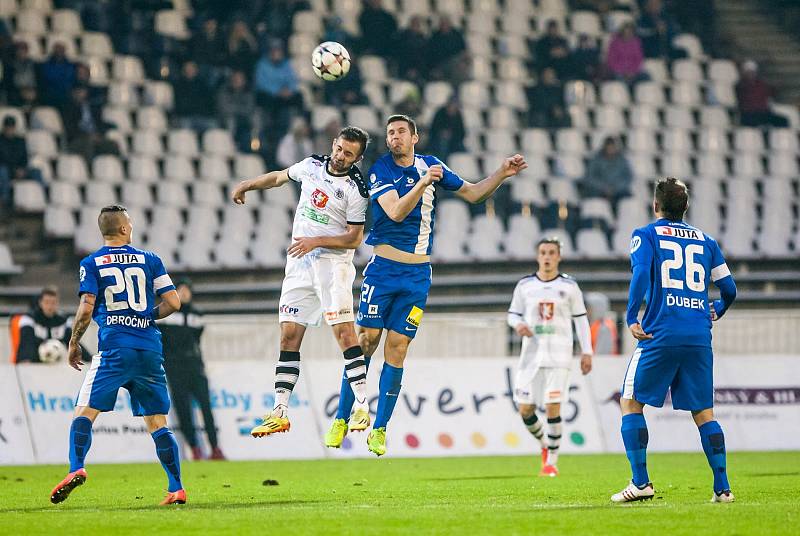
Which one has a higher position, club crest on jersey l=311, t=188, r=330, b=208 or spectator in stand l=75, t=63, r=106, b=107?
spectator in stand l=75, t=63, r=106, b=107

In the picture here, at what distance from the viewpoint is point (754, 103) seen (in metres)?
27.0

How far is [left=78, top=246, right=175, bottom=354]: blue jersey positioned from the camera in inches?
404

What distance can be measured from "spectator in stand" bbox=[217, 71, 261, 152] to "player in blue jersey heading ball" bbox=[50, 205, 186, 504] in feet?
46.6

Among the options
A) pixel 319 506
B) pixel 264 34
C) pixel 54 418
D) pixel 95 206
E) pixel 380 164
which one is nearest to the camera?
pixel 319 506

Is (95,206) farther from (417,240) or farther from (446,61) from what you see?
(417,240)

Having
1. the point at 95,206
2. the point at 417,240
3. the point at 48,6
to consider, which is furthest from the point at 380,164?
the point at 48,6

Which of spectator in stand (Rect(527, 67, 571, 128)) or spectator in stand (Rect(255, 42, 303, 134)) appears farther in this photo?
spectator in stand (Rect(527, 67, 571, 128))

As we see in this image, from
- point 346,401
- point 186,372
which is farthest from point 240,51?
point 346,401

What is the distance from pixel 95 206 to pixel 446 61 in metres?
7.52

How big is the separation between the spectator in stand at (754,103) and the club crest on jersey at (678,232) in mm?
17587

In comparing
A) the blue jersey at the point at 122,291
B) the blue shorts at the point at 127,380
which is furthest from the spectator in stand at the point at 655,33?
the blue shorts at the point at 127,380

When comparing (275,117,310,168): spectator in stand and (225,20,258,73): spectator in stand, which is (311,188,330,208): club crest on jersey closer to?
(275,117,310,168): spectator in stand

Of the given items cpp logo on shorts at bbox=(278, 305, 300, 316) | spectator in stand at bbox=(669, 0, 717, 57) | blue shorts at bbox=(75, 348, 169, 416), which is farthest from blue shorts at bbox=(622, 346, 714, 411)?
spectator in stand at bbox=(669, 0, 717, 57)

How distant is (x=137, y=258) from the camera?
10391 millimetres
